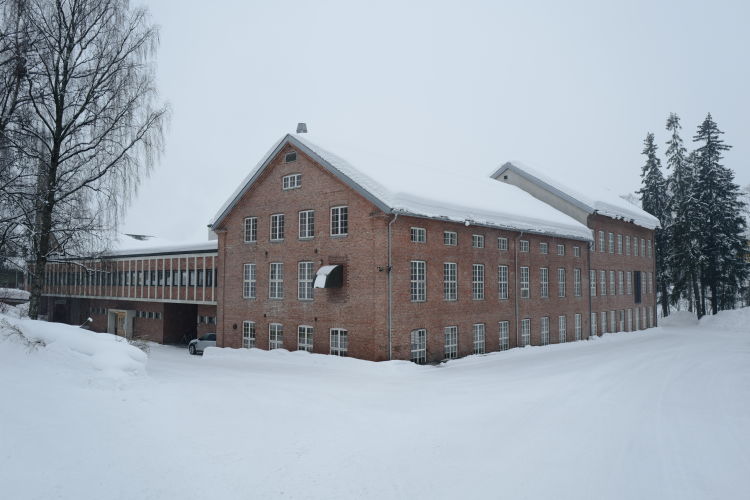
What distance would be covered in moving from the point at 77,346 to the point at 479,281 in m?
19.5

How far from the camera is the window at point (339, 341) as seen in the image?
78.4 ft

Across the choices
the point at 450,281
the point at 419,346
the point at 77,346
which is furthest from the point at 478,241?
the point at 77,346

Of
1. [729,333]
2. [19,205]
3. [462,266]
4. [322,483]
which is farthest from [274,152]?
[729,333]

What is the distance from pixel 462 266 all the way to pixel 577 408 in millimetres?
12769

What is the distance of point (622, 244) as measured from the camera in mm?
44062

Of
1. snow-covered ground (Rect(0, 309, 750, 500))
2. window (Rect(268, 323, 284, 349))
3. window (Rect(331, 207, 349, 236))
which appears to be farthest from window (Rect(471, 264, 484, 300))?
window (Rect(268, 323, 284, 349))

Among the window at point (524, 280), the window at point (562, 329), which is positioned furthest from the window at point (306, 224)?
the window at point (562, 329)

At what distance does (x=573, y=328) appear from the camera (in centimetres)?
3606

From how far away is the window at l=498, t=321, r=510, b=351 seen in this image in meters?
29.3

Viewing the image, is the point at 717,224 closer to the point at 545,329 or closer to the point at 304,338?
the point at 545,329

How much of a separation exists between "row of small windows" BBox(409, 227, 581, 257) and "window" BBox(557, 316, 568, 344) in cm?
437

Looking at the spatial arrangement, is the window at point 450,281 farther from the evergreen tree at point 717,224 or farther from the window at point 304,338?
the evergreen tree at point 717,224

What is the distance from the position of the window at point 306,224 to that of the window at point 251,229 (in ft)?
12.5

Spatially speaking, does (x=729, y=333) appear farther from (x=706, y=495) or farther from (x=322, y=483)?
(x=322, y=483)
